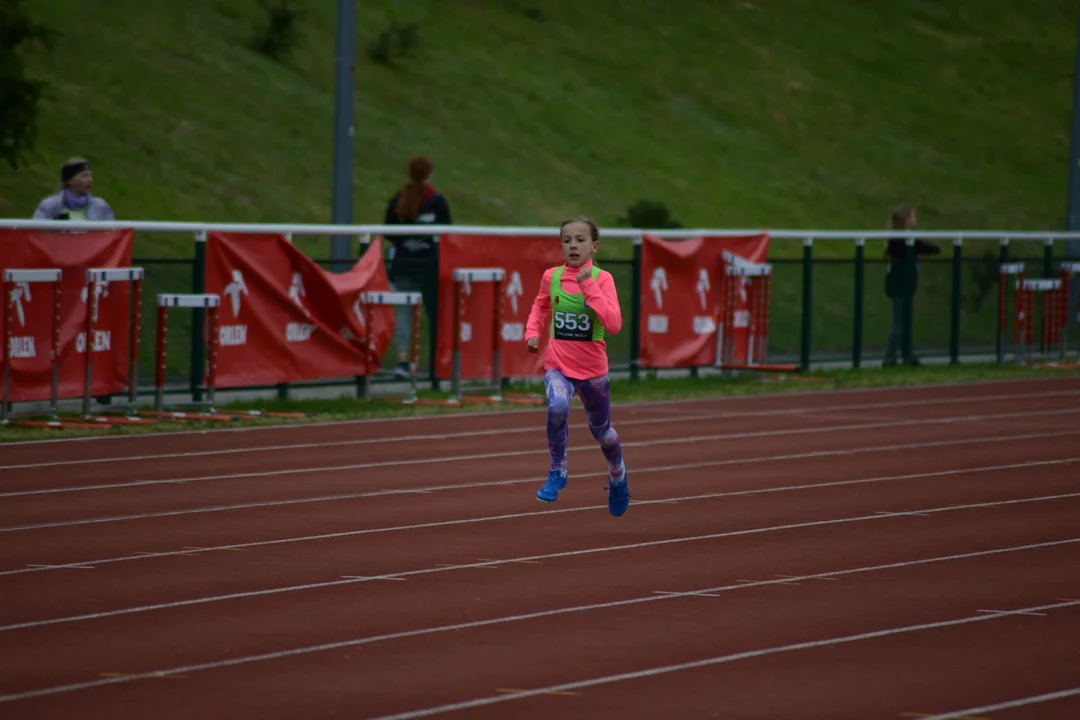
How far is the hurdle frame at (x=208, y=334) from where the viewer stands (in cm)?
1638

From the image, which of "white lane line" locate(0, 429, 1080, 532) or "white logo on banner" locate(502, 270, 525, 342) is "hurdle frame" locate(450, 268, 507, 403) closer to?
"white logo on banner" locate(502, 270, 525, 342)

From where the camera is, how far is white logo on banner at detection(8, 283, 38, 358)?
15.3 m

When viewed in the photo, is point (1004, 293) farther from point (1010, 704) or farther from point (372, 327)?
point (1010, 704)

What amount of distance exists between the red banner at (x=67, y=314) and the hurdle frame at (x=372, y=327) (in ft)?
8.89

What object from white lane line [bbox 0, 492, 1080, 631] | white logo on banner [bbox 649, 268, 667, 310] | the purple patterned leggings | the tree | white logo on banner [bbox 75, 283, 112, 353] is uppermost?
the tree

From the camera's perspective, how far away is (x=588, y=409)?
11.6 m

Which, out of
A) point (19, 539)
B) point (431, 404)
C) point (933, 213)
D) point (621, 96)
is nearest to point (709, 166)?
point (621, 96)

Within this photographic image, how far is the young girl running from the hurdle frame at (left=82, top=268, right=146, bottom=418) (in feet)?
17.9

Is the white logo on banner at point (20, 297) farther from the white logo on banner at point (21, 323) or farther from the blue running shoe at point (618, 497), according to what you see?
the blue running shoe at point (618, 497)

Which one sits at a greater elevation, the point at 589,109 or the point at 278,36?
the point at 278,36

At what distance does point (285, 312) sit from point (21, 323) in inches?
119

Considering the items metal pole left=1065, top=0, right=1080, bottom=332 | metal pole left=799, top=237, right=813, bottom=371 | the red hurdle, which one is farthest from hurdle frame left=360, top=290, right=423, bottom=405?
metal pole left=1065, top=0, right=1080, bottom=332

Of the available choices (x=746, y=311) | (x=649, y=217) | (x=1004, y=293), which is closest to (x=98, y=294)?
(x=746, y=311)

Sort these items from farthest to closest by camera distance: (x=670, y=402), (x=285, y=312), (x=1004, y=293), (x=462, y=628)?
1. (x=1004, y=293)
2. (x=670, y=402)
3. (x=285, y=312)
4. (x=462, y=628)
